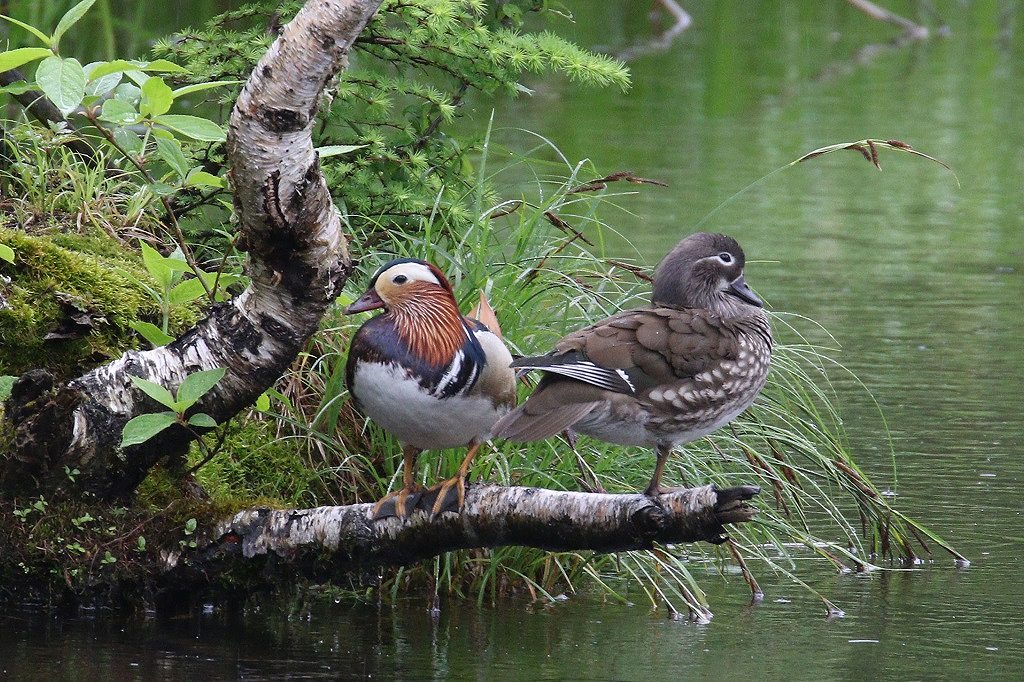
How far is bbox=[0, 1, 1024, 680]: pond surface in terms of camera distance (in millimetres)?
5160

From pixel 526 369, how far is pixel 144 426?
3.88 ft

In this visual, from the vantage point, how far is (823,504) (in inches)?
255

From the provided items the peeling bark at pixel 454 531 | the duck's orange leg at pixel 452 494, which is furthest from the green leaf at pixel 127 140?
the duck's orange leg at pixel 452 494

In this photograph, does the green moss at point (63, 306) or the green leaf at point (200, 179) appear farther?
the green moss at point (63, 306)

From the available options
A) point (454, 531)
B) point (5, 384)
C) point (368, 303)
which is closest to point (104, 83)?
point (5, 384)

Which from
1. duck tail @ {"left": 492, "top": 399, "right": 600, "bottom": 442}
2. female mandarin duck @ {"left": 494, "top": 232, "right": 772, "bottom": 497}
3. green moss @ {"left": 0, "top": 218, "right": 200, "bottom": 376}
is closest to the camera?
duck tail @ {"left": 492, "top": 399, "right": 600, "bottom": 442}

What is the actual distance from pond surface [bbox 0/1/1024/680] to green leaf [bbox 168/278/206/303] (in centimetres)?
110

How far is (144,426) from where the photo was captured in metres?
4.91

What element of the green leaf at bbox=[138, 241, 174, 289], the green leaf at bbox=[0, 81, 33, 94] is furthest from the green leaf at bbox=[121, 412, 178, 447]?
the green leaf at bbox=[0, 81, 33, 94]

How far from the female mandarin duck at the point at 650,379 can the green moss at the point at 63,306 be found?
1805mm

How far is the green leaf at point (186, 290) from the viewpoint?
17.5 ft

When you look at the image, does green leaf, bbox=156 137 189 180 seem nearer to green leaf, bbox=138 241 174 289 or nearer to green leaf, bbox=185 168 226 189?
green leaf, bbox=185 168 226 189

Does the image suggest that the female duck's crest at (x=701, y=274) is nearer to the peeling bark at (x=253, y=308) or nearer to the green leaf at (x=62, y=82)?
the peeling bark at (x=253, y=308)

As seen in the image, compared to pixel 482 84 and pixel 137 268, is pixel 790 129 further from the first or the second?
pixel 137 268
